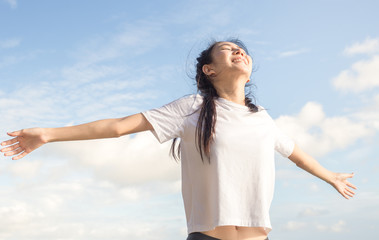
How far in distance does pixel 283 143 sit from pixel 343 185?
1.18m

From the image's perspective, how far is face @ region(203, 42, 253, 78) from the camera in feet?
13.7

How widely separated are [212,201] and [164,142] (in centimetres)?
68

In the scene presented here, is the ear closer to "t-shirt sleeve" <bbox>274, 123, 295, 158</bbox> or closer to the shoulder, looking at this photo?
the shoulder

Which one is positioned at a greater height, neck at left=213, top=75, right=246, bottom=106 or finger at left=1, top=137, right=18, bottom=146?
neck at left=213, top=75, right=246, bottom=106

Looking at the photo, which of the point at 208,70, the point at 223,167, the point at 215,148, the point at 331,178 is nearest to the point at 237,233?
the point at 223,167

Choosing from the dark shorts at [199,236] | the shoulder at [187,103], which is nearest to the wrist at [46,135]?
the shoulder at [187,103]

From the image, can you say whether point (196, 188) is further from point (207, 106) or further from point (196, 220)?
point (207, 106)

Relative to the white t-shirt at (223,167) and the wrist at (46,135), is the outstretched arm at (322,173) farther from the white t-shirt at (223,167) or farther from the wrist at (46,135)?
the wrist at (46,135)

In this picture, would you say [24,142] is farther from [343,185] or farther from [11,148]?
[343,185]

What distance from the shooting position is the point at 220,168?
3.74 meters

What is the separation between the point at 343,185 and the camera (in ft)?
17.2

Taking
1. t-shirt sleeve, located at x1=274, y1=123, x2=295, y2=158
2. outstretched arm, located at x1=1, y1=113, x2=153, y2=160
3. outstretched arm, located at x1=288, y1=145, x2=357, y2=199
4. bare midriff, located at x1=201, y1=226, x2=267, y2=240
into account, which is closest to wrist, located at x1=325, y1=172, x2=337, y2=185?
outstretched arm, located at x1=288, y1=145, x2=357, y2=199

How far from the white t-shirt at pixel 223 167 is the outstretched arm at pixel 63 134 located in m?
0.27

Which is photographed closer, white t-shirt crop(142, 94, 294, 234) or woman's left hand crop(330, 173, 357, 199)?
white t-shirt crop(142, 94, 294, 234)
